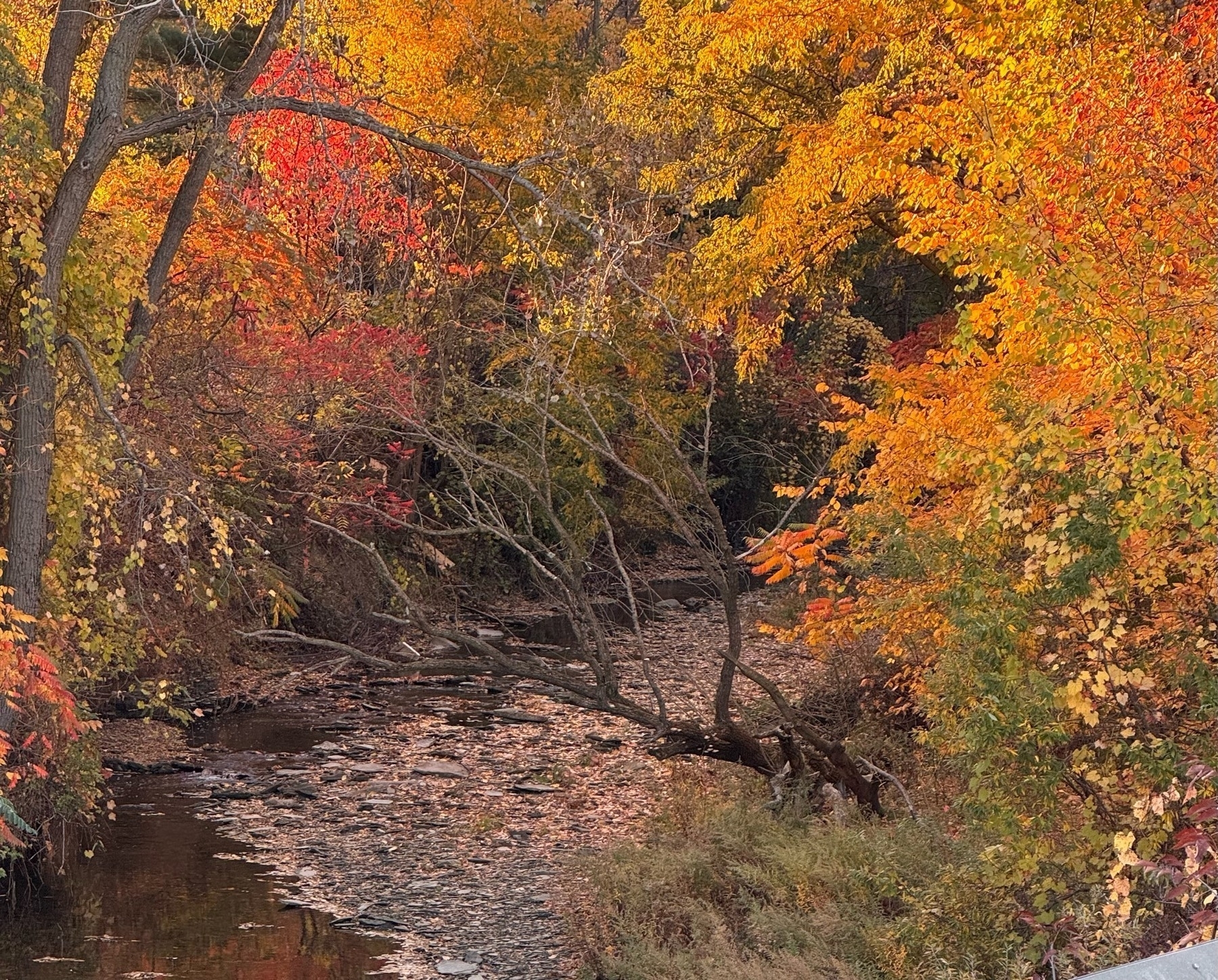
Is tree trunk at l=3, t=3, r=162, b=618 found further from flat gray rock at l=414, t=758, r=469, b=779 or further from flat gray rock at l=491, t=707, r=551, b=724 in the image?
flat gray rock at l=491, t=707, r=551, b=724

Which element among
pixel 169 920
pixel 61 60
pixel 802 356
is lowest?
pixel 169 920

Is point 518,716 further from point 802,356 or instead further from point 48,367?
point 802,356

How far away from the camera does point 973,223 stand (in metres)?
9.71

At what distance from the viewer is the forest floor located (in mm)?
10641

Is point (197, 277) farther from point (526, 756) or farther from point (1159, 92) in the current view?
point (1159, 92)

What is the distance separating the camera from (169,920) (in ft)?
34.6

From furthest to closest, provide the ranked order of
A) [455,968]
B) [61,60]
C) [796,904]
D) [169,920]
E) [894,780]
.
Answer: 1. [61,60]
2. [169,920]
3. [894,780]
4. [455,968]
5. [796,904]

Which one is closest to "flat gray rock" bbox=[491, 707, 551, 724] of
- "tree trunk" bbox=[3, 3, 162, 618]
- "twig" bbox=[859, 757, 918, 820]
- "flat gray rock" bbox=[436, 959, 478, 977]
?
"twig" bbox=[859, 757, 918, 820]

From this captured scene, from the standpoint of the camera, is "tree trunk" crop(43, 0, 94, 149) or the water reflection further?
"tree trunk" crop(43, 0, 94, 149)

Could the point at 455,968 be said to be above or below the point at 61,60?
below

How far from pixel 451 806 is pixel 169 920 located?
361 centimetres

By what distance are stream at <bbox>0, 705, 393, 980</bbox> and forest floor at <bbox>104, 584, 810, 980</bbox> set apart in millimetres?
307

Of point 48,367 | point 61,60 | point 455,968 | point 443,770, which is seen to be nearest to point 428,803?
point 443,770

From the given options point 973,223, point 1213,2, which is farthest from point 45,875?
point 1213,2
